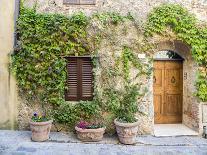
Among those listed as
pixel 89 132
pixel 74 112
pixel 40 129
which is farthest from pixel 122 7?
pixel 40 129

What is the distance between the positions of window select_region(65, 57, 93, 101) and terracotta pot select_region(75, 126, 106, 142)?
1.17 metres

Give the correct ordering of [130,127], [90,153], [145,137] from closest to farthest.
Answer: [90,153], [130,127], [145,137]

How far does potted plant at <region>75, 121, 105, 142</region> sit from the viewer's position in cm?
756

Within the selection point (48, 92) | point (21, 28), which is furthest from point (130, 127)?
point (21, 28)

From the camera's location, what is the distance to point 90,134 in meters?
7.58

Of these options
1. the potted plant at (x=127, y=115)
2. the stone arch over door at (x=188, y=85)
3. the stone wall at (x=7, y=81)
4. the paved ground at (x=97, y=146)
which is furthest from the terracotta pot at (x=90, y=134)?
the stone arch over door at (x=188, y=85)

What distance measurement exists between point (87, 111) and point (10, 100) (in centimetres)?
237

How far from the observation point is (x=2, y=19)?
8.41 m

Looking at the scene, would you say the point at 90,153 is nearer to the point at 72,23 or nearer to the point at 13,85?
the point at 13,85

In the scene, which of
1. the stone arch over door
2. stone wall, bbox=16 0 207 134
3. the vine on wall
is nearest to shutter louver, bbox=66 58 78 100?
the vine on wall

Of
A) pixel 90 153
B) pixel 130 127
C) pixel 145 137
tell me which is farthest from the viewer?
pixel 145 137

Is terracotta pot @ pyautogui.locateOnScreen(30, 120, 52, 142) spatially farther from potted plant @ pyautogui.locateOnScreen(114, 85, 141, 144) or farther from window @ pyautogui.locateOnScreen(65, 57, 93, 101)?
potted plant @ pyautogui.locateOnScreen(114, 85, 141, 144)

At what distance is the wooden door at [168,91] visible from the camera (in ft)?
31.1

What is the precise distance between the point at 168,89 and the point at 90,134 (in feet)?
11.4
